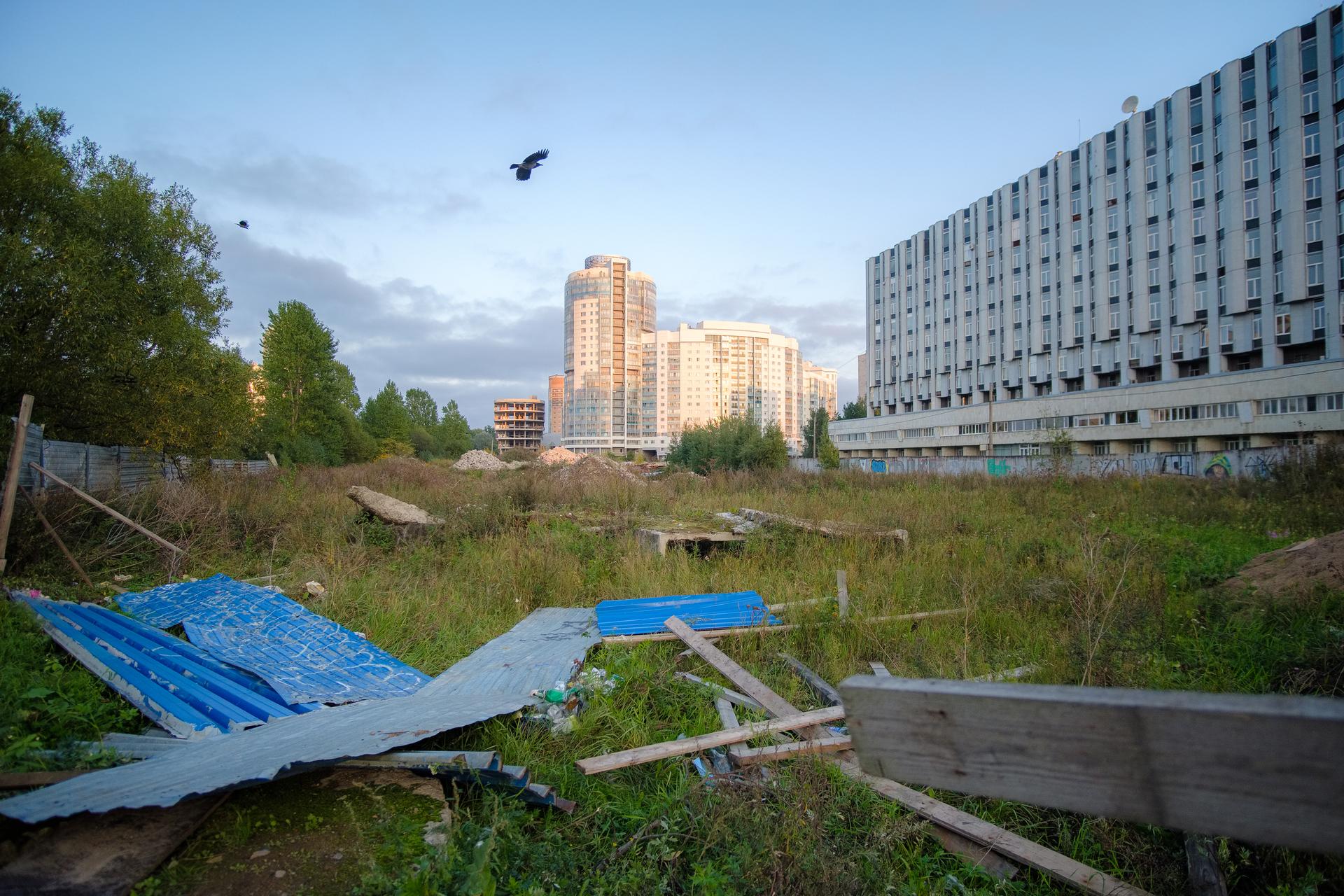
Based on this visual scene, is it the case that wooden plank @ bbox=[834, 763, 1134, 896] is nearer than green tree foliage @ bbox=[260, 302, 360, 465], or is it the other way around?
wooden plank @ bbox=[834, 763, 1134, 896]

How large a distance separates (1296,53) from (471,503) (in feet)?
133

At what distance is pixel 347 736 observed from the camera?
3057 mm

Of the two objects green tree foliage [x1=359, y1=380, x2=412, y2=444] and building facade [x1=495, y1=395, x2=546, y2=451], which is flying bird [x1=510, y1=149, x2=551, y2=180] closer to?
green tree foliage [x1=359, y1=380, x2=412, y2=444]

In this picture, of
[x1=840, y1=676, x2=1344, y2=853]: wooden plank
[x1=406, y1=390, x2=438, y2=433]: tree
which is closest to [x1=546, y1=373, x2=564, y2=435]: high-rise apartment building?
[x1=406, y1=390, x2=438, y2=433]: tree

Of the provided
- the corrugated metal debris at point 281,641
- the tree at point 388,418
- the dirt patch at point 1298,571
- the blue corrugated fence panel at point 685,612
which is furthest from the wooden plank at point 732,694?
the tree at point 388,418

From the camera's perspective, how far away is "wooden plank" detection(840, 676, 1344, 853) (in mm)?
738

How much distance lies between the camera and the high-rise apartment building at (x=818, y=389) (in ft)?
318

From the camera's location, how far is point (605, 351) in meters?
81.3

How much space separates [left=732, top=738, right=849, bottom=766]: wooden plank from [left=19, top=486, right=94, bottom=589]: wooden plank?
23.6 feet

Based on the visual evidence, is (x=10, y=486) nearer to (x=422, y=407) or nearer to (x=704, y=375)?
(x=422, y=407)

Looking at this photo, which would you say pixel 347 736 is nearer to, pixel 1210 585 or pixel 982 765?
pixel 982 765

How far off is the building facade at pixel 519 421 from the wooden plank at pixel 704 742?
124187 millimetres

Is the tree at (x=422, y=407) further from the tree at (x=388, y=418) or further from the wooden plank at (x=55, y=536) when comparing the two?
the wooden plank at (x=55, y=536)

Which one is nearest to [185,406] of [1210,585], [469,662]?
[469,662]
